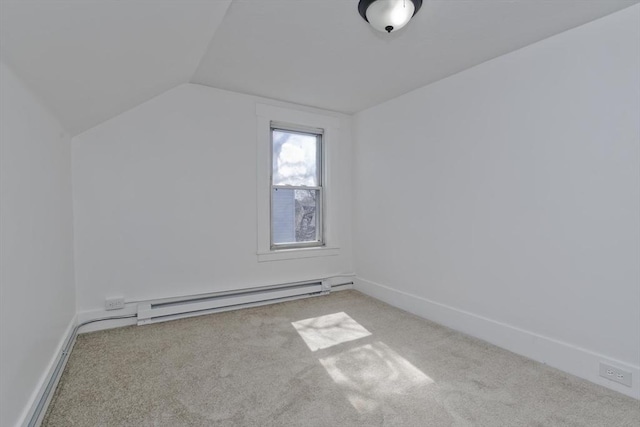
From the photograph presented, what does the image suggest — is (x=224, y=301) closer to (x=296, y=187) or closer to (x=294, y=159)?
(x=296, y=187)

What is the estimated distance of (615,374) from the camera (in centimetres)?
187

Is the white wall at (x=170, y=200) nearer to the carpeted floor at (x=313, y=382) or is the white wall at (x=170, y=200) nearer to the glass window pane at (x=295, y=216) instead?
the glass window pane at (x=295, y=216)

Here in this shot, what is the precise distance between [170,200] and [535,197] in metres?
3.11

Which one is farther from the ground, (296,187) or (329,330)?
(296,187)

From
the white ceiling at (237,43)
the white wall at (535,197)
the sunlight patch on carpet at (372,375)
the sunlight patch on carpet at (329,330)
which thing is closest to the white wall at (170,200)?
the white ceiling at (237,43)

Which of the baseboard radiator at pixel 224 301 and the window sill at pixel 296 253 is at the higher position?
the window sill at pixel 296 253

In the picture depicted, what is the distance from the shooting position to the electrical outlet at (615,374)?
183 cm

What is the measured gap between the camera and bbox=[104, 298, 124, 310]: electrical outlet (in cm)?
272

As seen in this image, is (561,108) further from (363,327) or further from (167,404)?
(167,404)

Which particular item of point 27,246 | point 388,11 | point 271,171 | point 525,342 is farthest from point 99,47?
point 525,342

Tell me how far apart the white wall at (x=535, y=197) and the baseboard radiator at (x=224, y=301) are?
1.09 metres

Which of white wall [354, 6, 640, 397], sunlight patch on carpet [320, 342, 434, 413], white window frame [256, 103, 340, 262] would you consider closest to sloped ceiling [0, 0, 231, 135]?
white window frame [256, 103, 340, 262]

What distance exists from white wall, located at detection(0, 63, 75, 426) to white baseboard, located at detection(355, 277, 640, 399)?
291 cm

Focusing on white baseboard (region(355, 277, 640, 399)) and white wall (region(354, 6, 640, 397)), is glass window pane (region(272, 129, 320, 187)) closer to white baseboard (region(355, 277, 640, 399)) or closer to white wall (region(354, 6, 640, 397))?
white wall (region(354, 6, 640, 397))
